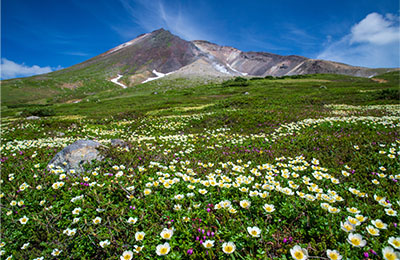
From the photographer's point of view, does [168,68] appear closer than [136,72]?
No

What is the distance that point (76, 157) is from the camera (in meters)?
5.74

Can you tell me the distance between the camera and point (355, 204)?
10.4 feet

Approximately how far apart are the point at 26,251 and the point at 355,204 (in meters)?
5.58

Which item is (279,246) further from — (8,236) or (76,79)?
(76,79)

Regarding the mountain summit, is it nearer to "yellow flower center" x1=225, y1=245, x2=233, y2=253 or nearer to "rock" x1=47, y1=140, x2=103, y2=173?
"rock" x1=47, y1=140, x2=103, y2=173

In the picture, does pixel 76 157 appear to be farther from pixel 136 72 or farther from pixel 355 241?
pixel 136 72

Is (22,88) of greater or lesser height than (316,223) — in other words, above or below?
above

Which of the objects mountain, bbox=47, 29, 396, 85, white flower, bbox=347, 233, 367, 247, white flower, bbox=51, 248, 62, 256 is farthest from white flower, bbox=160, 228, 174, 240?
mountain, bbox=47, 29, 396, 85

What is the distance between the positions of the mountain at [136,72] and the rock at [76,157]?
8554cm

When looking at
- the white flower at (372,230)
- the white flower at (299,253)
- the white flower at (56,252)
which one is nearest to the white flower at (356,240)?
the white flower at (372,230)

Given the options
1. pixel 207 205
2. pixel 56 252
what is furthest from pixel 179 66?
pixel 56 252

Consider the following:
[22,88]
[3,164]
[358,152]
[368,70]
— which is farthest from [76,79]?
[368,70]

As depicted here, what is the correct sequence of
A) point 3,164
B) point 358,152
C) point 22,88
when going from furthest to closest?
1. point 22,88
2. point 3,164
3. point 358,152

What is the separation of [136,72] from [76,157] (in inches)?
6207
